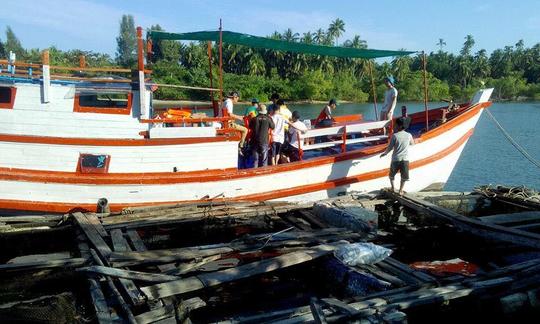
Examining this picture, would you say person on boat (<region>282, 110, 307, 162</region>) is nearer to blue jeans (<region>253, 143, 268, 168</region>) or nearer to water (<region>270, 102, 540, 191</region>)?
blue jeans (<region>253, 143, 268, 168</region>)

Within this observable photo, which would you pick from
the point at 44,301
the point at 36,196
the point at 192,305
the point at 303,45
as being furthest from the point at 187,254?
the point at 303,45

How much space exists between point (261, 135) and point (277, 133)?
60 cm

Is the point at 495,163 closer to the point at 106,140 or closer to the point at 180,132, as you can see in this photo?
the point at 180,132

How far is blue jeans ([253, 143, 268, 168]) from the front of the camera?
10.3 m

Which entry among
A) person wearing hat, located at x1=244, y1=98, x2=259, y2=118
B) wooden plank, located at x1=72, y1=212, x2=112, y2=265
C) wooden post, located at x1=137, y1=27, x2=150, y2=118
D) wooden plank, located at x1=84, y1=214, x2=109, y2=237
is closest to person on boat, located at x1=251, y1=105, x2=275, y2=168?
person wearing hat, located at x1=244, y1=98, x2=259, y2=118

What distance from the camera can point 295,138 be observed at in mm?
11047

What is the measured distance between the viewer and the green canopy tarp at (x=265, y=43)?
10445mm

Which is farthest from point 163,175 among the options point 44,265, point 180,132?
point 44,265

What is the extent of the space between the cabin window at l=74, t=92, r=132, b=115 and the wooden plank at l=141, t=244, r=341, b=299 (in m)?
4.93

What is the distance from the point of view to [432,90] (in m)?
83.5

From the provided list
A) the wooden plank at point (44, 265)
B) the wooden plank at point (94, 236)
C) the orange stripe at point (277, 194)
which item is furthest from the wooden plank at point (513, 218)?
the wooden plank at point (44, 265)

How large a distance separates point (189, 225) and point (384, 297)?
14.2 feet

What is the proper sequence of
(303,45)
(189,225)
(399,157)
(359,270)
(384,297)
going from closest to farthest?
1. (384,297)
2. (359,270)
3. (189,225)
4. (399,157)
5. (303,45)

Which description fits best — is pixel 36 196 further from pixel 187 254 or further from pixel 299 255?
pixel 299 255
